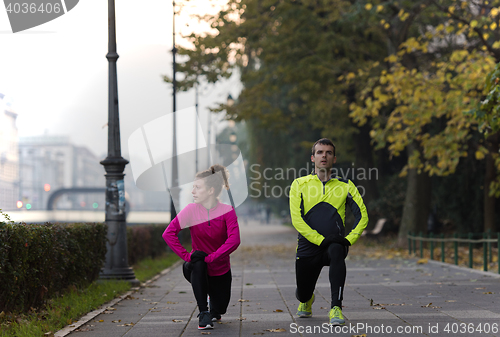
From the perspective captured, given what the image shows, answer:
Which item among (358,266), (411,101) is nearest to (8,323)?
(358,266)

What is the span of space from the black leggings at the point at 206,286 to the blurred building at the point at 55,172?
48.5 m

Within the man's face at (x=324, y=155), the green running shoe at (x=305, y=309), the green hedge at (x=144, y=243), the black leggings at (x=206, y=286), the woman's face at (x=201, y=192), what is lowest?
the green hedge at (x=144, y=243)

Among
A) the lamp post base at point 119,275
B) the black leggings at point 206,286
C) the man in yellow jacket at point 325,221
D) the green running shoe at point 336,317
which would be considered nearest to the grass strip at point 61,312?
the lamp post base at point 119,275

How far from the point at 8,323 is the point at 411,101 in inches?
473

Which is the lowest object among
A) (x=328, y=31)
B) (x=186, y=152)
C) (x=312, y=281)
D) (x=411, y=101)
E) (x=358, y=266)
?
(x=358, y=266)

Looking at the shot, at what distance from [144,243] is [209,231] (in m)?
10.1

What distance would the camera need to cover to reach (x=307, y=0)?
70.0 ft

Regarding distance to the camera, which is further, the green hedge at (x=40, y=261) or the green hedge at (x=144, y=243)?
the green hedge at (x=144, y=243)

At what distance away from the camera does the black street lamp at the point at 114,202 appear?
10.3 metres

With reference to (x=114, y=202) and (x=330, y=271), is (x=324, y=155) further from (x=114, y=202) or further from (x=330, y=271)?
(x=114, y=202)

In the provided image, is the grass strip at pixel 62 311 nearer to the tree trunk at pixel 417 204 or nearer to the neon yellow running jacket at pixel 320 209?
the neon yellow running jacket at pixel 320 209

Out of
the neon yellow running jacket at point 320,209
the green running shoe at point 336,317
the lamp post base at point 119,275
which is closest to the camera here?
the green running shoe at point 336,317

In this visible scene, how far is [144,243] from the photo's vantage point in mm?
15523

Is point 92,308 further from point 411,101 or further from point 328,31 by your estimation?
point 328,31
